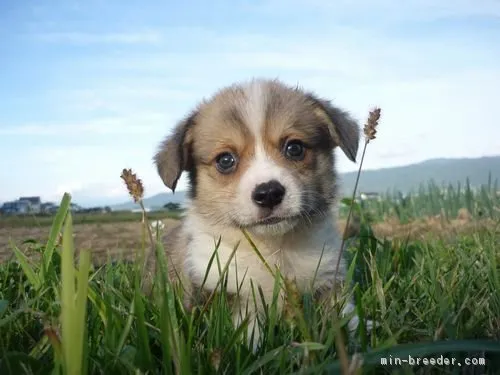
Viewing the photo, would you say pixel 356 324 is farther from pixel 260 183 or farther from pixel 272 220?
pixel 260 183

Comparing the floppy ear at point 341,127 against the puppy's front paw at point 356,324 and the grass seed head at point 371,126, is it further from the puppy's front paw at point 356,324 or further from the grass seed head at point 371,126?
the grass seed head at point 371,126

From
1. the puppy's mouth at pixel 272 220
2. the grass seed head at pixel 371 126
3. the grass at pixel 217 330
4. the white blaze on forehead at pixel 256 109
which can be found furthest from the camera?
the white blaze on forehead at pixel 256 109

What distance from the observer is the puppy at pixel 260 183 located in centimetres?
333

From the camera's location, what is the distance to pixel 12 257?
13.3ft

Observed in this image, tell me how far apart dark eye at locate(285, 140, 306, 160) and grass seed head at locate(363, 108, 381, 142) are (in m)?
1.35

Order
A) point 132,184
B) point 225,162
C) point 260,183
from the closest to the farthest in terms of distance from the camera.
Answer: point 132,184, point 260,183, point 225,162

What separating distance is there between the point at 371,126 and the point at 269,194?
3.44 ft

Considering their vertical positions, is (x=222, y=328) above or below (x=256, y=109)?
below

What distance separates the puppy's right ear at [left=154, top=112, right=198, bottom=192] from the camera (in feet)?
12.5

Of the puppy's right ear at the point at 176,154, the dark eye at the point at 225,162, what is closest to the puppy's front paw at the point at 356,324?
the dark eye at the point at 225,162

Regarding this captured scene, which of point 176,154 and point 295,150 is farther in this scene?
point 176,154

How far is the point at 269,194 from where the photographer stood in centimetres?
321

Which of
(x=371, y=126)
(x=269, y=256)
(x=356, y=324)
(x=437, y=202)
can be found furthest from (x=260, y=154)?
(x=437, y=202)

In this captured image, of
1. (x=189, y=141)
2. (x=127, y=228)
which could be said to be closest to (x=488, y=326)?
(x=189, y=141)
